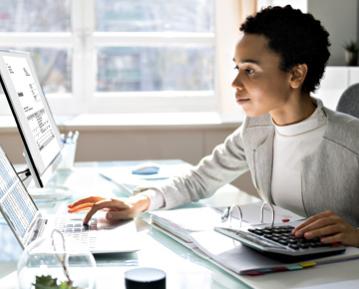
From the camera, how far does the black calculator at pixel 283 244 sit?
3.61ft

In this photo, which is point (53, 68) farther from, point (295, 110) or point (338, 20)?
point (295, 110)

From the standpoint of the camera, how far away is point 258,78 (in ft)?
5.35

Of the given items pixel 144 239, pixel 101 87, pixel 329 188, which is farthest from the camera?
pixel 101 87

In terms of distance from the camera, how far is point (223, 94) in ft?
10.7

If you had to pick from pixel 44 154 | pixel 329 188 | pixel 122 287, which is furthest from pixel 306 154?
pixel 122 287

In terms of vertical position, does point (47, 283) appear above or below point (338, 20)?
below

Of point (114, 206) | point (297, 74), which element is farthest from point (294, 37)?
point (114, 206)

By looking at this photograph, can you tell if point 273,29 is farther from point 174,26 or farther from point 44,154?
point 174,26

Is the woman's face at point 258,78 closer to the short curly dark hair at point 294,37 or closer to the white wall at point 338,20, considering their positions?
the short curly dark hair at point 294,37

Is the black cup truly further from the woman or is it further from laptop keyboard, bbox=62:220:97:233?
the woman

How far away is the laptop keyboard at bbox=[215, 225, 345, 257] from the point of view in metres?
1.10

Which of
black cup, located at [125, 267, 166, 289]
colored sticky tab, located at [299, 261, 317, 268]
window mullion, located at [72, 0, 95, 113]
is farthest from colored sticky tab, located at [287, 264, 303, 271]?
window mullion, located at [72, 0, 95, 113]

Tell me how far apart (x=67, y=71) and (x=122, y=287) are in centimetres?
249

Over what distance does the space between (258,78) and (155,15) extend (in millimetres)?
1922
